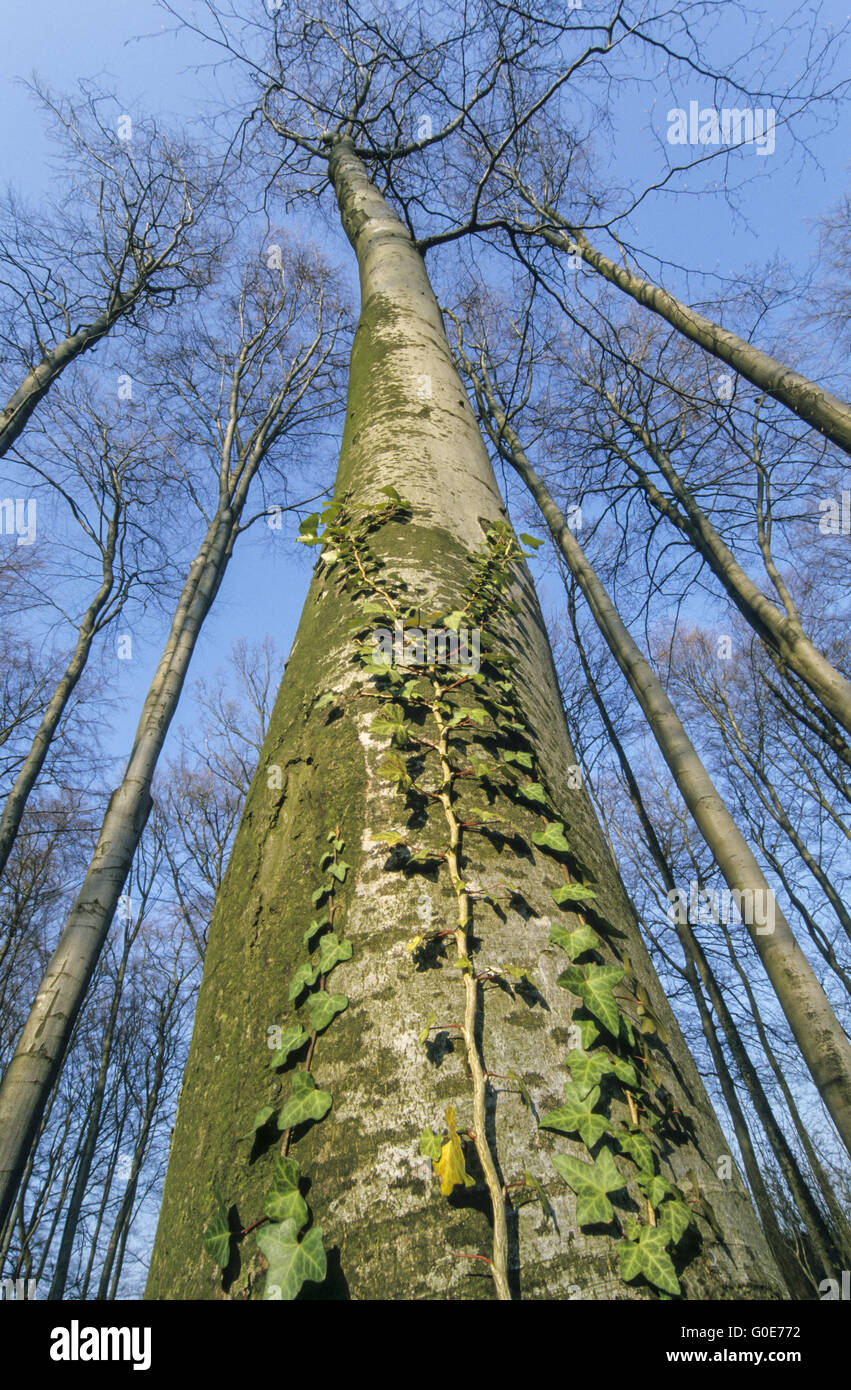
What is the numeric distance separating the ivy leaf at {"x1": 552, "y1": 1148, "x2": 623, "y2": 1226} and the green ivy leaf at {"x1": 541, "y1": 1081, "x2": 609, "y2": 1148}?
0.07 ft

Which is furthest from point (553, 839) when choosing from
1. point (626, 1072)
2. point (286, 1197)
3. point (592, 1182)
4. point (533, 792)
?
point (286, 1197)

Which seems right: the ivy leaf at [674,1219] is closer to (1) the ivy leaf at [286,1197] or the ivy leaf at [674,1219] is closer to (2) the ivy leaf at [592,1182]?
(2) the ivy leaf at [592,1182]

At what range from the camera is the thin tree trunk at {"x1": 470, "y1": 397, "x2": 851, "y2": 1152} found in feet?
10.2

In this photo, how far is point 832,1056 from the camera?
3.12 metres

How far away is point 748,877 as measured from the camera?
12.1 ft

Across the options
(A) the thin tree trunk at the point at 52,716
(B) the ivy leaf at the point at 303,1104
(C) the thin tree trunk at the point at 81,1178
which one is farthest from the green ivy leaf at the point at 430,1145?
(C) the thin tree trunk at the point at 81,1178

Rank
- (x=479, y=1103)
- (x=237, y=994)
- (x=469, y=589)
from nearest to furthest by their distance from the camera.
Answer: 1. (x=479, y=1103)
2. (x=237, y=994)
3. (x=469, y=589)

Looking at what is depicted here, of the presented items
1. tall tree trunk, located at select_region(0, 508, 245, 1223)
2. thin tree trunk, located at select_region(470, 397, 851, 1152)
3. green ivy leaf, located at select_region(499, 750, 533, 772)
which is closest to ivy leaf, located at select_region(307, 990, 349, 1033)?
green ivy leaf, located at select_region(499, 750, 533, 772)

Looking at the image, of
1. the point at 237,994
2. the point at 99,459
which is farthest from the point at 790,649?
the point at 99,459
